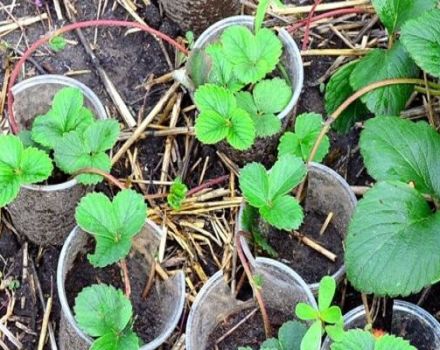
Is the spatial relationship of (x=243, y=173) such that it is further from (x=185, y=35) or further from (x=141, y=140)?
(x=185, y=35)

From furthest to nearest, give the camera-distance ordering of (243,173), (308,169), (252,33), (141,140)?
(141,140), (252,33), (308,169), (243,173)

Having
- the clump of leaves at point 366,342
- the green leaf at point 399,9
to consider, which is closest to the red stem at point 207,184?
the green leaf at point 399,9

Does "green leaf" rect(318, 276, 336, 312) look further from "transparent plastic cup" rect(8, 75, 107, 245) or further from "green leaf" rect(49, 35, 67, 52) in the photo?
"green leaf" rect(49, 35, 67, 52)

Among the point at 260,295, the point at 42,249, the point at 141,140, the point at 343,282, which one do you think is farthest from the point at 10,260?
the point at 343,282

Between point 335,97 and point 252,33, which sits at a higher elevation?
point 252,33

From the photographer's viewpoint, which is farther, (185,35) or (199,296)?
(185,35)

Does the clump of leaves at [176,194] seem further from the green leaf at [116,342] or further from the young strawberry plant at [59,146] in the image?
the green leaf at [116,342]
